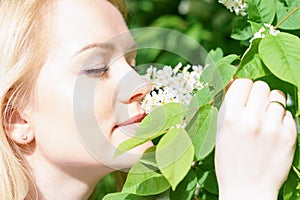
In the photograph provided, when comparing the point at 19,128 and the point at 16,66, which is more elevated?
the point at 16,66

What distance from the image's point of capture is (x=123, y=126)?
1148 mm

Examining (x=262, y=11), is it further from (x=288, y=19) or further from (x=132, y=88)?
(x=132, y=88)

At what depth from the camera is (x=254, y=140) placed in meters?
1.01

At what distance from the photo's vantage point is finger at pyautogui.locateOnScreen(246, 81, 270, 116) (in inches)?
39.6

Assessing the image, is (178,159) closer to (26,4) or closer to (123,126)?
(123,126)

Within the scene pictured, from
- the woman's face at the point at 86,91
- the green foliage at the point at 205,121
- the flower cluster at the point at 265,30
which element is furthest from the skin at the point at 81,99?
the flower cluster at the point at 265,30

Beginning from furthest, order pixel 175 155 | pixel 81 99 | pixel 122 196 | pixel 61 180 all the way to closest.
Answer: pixel 61 180
pixel 81 99
pixel 122 196
pixel 175 155

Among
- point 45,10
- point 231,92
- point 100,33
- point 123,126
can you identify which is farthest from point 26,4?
point 231,92

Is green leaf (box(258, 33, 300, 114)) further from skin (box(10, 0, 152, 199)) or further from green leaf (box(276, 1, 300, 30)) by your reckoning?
skin (box(10, 0, 152, 199))

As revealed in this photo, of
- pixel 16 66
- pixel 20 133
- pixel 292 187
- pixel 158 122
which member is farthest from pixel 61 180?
pixel 292 187

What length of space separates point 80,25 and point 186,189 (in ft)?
1.16

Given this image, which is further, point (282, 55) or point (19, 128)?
point (19, 128)

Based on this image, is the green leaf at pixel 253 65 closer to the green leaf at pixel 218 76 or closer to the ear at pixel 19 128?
the green leaf at pixel 218 76

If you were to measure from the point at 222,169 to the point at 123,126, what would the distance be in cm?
20
